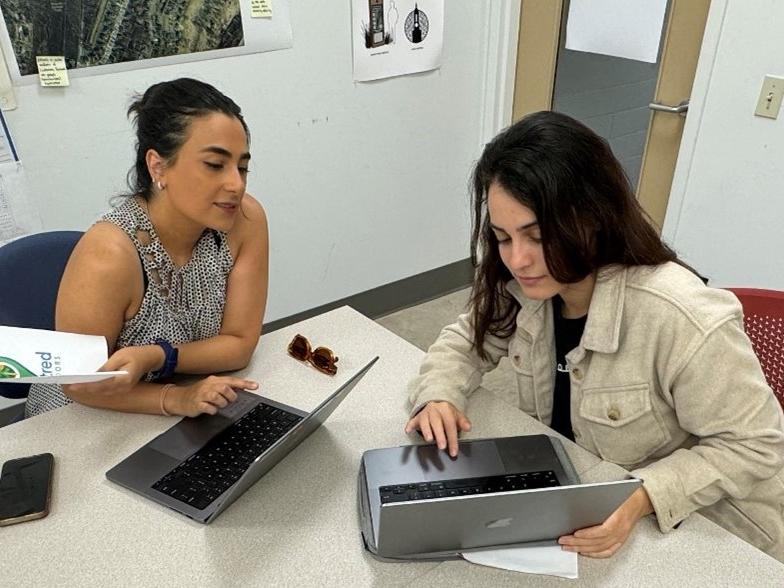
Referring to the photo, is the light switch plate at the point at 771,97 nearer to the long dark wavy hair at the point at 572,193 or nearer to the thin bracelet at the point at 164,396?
the long dark wavy hair at the point at 572,193

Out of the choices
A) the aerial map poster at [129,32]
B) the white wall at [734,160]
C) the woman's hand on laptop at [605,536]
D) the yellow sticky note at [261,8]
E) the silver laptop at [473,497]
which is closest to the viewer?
the silver laptop at [473,497]

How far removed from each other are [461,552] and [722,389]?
17.9 inches

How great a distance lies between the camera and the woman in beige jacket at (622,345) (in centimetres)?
95

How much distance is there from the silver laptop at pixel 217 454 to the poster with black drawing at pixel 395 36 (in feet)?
5.55

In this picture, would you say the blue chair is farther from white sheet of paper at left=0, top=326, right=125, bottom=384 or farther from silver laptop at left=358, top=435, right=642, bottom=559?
silver laptop at left=358, top=435, right=642, bottom=559

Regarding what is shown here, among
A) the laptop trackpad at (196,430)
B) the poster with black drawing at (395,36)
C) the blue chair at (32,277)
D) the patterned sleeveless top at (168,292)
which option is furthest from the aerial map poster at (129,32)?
the laptop trackpad at (196,430)

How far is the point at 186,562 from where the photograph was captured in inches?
35.1

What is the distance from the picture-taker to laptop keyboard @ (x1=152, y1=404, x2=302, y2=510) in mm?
1008

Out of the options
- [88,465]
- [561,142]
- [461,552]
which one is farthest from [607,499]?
[88,465]

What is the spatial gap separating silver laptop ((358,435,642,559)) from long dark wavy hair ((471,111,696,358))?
31 cm

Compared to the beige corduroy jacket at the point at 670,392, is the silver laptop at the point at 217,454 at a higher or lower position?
lower

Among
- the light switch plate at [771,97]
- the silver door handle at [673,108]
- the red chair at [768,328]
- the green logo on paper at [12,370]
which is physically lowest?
the red chair at [768,328]

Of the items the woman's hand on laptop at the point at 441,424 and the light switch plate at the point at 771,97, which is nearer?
the woman's hand on laptop at the point at 441,424

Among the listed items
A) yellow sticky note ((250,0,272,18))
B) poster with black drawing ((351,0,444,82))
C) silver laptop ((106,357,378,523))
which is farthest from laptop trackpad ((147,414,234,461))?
poster with black drawing ((351,0,444,82))
